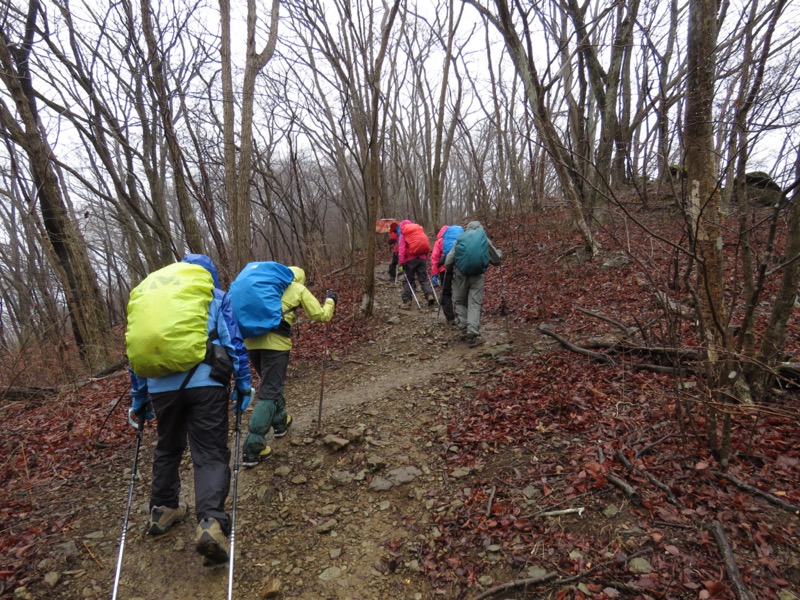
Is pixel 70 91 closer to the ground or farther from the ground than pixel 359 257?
farther from the ground

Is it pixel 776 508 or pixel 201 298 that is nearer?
pixel 776 508

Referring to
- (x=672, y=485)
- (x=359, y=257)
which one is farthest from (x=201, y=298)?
(x=359, y=257)

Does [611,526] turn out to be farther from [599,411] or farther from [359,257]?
[359,257]

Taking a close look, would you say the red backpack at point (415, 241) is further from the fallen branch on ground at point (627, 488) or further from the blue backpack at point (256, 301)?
the fallen branch on ground at point (627, 488)

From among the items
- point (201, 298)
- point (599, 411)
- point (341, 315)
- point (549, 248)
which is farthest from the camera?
point (549, 248)

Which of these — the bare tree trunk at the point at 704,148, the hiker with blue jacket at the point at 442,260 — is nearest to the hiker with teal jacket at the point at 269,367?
the hiker with blue jacket at the point at 442,260

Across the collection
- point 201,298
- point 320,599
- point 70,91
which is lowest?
point 320,599

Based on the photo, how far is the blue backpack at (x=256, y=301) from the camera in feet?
13.5

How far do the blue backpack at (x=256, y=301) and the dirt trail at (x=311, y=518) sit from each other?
1.49 meters

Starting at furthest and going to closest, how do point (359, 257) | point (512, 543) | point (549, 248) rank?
point (359, 257)
point (549, 248)
point (512, 543)

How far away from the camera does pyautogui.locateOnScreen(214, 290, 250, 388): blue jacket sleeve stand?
3.25m

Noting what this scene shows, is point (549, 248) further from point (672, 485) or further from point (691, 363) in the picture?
point (672, 485)

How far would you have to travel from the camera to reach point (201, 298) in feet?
10.1

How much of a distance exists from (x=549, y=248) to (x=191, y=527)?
10.7 m
